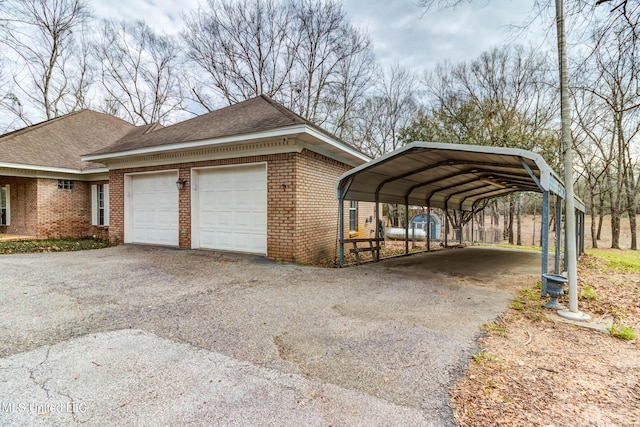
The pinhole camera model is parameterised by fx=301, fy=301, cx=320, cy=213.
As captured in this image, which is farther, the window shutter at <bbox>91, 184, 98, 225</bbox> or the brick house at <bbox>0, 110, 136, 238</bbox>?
the window shutter at <bbox>91, 184, 98, 225</bbox>

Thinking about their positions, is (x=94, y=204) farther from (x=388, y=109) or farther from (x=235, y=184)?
(x=388, y=109)

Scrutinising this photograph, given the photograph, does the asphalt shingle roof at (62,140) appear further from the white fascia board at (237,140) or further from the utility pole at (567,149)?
the utility pole at (567,149)

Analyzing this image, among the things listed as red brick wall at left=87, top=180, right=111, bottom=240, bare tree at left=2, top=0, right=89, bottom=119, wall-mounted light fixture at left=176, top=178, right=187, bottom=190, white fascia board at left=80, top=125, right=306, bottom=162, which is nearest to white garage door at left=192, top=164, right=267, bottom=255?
wall-mounted light fixture at left=176, top=178, right=187, bottom=190

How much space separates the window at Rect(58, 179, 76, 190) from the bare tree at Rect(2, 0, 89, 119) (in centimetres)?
550

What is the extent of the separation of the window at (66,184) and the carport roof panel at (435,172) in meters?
12.5

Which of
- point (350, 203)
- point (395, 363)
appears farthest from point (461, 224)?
point (395, 363)

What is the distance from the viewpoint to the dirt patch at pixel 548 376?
2.16 meters

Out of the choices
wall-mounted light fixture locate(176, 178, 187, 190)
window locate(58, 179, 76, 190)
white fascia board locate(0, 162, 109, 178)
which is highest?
white fascia board locate(0, 162, 109, 178)

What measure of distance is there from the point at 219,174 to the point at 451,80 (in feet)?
58.6

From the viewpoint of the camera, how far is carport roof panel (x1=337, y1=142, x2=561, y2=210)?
5.32 meters

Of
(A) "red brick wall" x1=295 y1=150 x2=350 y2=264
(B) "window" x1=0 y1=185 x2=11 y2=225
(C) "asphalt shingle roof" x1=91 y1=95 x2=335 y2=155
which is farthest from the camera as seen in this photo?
(B) "window" x1=0 y1=185 x2=11 y2=225

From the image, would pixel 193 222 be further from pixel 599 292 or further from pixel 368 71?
pixel 368 71

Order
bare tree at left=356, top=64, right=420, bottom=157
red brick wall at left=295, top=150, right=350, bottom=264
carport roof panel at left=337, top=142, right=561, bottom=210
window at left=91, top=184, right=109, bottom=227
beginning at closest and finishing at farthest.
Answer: carport roof panel at left=337, top=142, right=561, bottom=210
red brick wall at left=295, top=150, right=350, bottom=264
window at left=91, top=184, right=109, bottom=227
bare tree at left=356, top=64, right=420, bottom=157

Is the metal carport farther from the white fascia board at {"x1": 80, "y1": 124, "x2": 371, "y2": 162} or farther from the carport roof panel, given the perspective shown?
the white fascia board at {"x1": 80, "y1": 124, "x2": 371, "y2": 162}
